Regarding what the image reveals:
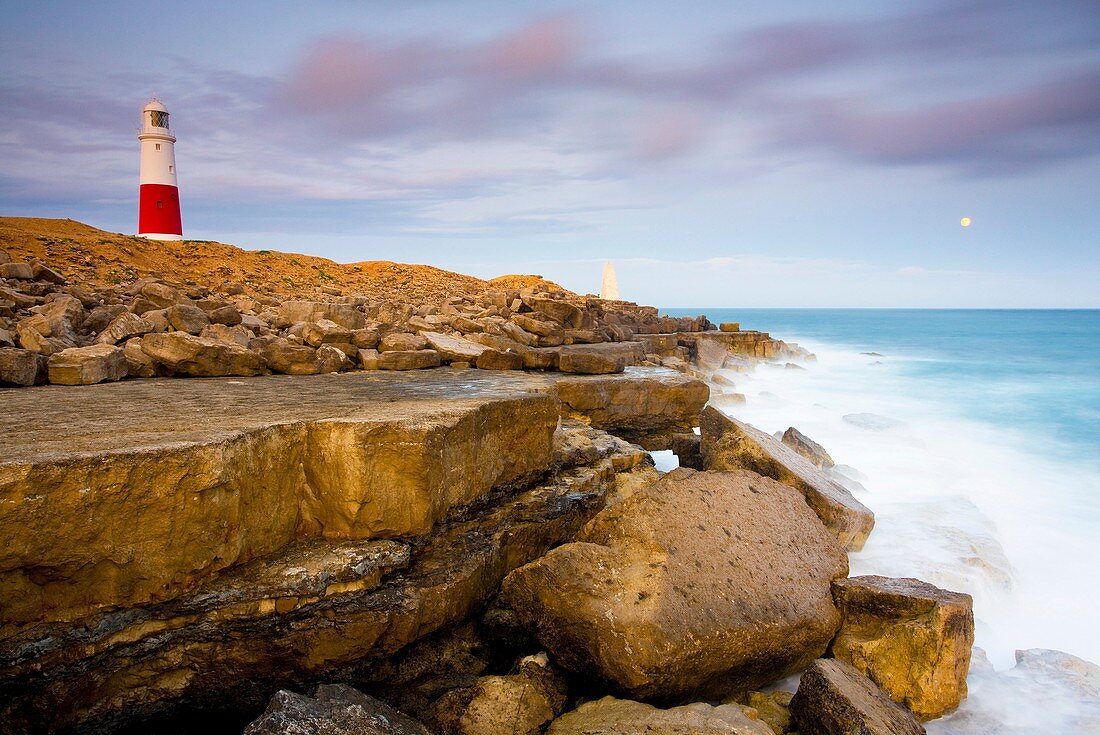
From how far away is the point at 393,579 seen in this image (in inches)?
126

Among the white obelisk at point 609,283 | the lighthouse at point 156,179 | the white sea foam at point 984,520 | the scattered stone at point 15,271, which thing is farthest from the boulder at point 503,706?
the white obelisk at point 609,283

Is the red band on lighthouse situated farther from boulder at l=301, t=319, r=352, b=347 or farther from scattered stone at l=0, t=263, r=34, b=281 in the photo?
boulder at l=301, t=319, r=352, b=347

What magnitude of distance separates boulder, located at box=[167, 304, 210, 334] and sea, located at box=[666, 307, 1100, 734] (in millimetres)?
5845

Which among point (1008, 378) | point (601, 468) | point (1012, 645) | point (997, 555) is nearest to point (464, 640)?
point (601, 468)

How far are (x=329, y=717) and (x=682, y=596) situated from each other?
67.0 inches

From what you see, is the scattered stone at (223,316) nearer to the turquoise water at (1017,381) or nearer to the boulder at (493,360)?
the boulder at (493,360)

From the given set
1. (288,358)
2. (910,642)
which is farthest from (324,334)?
(910,642)

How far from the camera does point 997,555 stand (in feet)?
20.1

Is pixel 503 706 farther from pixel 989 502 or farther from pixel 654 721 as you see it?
pixel 989 502

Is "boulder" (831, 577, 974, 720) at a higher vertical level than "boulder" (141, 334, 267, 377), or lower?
lower

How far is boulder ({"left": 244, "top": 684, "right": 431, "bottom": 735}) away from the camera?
229 cm

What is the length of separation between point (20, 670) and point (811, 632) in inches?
141

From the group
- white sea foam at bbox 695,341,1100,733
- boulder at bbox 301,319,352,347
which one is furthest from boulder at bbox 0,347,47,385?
white sea foam at bbox 695,341,1100,733

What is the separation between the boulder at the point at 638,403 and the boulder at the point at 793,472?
0.90 metres
